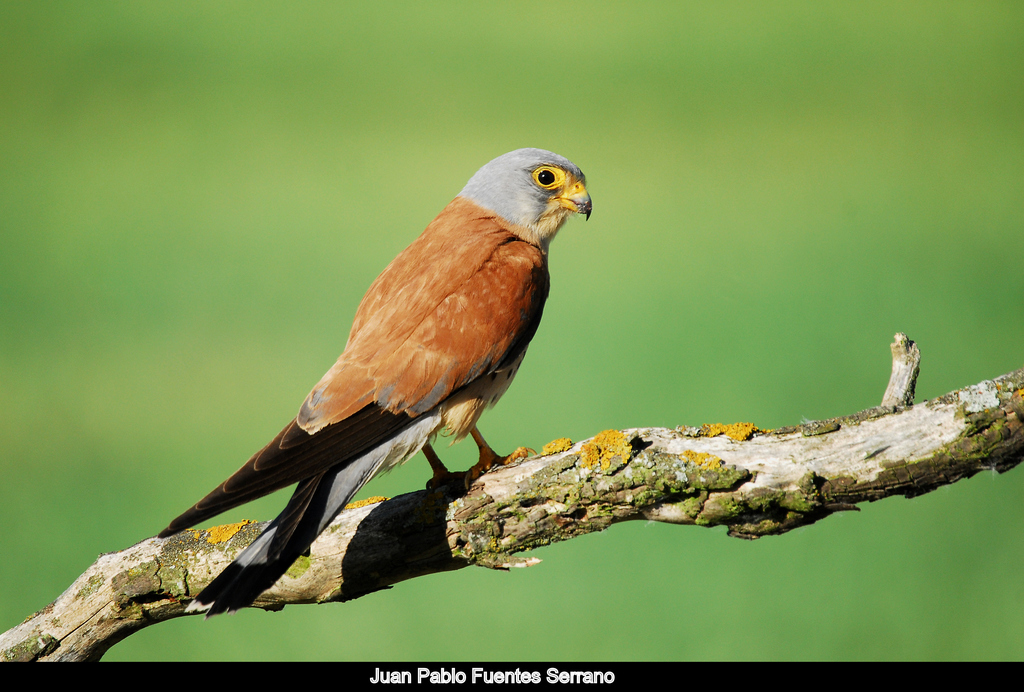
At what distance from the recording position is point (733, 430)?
1881 millimetres

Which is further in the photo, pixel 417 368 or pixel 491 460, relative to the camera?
pixel 491 460

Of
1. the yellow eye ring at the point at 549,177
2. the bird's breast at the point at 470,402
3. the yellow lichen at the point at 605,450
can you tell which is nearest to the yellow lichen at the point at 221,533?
the bird's breast at the point at 470,402

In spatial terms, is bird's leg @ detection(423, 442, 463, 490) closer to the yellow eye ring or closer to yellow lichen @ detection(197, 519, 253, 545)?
yellow lichen @ detection(197, 519, 253, 545)

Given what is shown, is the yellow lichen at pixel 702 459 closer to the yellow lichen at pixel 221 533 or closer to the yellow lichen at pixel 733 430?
the yellow lichen at pixel 733 430

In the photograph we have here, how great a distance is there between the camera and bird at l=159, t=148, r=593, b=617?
1.77m

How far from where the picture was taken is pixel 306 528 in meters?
1.82

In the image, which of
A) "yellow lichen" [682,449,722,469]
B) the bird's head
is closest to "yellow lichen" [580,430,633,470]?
"yellow lichen" [682,449,722,469]

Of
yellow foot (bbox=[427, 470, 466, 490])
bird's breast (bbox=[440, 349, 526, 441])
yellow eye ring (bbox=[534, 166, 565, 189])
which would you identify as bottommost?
yellow foot (bbox=[427, 470, 466, 490])

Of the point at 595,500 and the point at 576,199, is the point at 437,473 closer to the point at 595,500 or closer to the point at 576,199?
the point at 595,500

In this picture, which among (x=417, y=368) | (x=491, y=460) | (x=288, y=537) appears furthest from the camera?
(x=491, y=460)

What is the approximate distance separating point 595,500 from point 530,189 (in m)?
1.36

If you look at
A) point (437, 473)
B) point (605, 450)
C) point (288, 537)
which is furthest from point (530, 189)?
point (288, 537)

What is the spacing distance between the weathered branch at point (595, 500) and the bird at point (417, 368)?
224 millimetres
